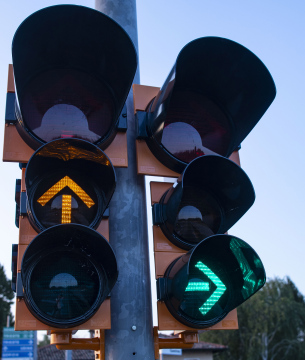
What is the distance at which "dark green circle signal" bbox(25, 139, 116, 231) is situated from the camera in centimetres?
243

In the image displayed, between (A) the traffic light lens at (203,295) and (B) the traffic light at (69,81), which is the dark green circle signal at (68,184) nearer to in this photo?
(B) the traffic light at (69,81)

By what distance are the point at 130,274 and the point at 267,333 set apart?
35981 millimetres

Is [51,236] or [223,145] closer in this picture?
[51,236]

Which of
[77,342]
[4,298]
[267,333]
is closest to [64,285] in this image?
[77,342]

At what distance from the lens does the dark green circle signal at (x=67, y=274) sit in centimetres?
216

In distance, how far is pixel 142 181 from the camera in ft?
9.22

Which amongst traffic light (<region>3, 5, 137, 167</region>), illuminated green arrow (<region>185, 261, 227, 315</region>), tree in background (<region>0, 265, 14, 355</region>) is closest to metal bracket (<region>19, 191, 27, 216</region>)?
traffic light (<region>3, 5, 137, 167</region>)

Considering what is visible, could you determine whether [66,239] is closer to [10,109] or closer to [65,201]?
[65,201]

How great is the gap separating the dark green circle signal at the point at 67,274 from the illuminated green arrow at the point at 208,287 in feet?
1.63

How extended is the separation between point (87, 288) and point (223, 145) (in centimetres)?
141

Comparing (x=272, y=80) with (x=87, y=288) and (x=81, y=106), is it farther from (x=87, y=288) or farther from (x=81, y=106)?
(x=87, y=288)

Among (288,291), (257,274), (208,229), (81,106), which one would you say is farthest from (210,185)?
(288,291)

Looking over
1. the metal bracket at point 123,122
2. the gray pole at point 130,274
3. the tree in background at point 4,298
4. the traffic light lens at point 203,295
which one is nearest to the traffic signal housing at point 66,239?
the gray pole at point 130,274

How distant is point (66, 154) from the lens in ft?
8.30
